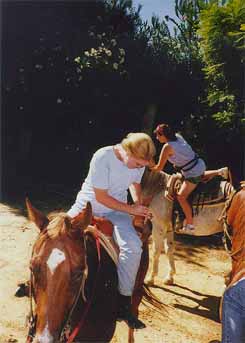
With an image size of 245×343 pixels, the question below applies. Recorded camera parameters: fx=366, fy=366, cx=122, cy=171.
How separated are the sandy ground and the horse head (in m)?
2.43

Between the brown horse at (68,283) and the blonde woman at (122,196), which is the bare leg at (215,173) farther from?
the brown horse at (68,283)

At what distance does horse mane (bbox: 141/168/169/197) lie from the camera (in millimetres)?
6070

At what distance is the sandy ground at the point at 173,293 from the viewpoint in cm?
466

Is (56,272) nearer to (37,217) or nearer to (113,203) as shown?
(37,217)

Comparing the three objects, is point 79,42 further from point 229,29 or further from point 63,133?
point 229,29

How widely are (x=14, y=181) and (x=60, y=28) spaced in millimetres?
5653

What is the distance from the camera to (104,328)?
3.05 m

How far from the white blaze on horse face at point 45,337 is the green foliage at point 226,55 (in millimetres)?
8397

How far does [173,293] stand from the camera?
5.83m

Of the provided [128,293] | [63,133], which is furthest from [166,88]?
[128,293]

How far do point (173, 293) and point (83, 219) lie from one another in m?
→ 3.86

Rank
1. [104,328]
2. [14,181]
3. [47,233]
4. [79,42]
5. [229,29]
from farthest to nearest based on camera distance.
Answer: [79,42] < [14,181] < [229,29] < [104,328] < [47,233]

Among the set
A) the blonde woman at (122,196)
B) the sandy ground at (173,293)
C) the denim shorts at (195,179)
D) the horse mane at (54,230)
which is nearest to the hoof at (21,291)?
the sandy ground at (173,293)

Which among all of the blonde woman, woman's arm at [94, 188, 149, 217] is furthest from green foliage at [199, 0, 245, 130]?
woman's arm at [94, 188, 149, 217]
